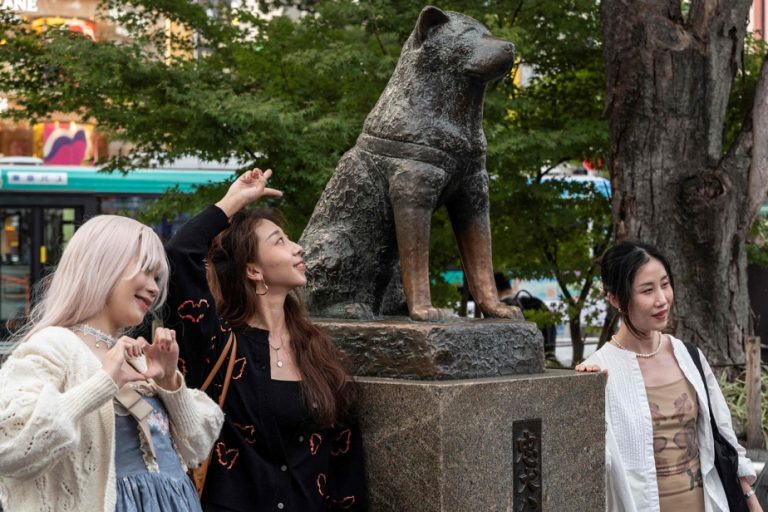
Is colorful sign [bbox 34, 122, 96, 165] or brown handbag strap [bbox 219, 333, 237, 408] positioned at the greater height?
colorful sign [bbox 34, 122, 96, 165]

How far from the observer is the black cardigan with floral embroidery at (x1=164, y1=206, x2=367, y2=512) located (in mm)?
3316

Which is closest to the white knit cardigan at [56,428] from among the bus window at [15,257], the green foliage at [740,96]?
the green foliage at [740,96]

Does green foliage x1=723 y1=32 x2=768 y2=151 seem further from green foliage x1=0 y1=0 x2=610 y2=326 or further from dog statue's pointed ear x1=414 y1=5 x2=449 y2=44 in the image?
dog statue's pointed ear x1=414 y1=5 x2=449 y2=44

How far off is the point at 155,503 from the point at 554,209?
24.6 ft

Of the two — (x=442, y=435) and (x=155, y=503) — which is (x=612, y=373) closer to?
(x=442, y=435)

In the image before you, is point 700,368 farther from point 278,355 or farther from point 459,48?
point 278,355

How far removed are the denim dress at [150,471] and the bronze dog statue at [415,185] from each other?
1219mm

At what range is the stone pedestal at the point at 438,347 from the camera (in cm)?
365

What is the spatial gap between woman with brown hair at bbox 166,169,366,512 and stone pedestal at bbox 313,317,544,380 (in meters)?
0.21

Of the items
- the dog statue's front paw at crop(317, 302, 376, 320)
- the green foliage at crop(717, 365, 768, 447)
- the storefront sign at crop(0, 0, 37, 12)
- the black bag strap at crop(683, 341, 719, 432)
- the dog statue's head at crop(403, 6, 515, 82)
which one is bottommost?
the green foliage at crop(717, 365, 768, 447)

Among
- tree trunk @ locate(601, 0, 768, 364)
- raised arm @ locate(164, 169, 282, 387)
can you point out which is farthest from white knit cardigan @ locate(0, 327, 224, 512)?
tree trunk @ locate(601, 0, 768, 364)

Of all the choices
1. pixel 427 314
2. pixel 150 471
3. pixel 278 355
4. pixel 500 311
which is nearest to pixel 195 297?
pixel 278 355

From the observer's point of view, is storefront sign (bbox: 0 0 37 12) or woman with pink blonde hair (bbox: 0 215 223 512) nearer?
woman with pink blonde hair (bbox: 0 215 223 512)

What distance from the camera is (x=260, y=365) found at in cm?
348
